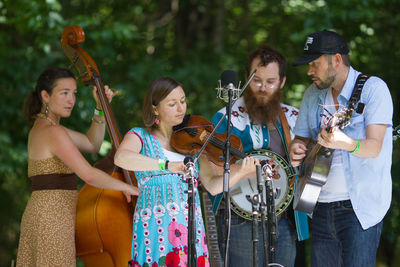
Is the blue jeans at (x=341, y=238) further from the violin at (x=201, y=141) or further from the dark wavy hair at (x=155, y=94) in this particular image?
the dark wavy hair at (x=155, y=94)

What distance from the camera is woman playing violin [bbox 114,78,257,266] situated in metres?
3.20

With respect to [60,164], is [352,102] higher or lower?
higher

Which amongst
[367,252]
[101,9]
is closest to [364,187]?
[367,252]

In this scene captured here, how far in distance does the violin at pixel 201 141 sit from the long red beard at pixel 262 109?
21.5 inches

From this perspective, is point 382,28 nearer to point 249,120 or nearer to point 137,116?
point 137,116

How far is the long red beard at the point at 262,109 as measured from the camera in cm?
383

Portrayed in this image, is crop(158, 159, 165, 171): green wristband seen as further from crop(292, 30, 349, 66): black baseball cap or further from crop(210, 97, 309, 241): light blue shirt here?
crop(292, 30, 349, 66): black baseball cap

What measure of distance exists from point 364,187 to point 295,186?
586mm

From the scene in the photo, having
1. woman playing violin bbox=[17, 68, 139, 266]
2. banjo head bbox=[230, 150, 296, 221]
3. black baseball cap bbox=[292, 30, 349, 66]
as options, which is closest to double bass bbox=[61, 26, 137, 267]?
woman playing violin bbox=[17, 68, 139, 266]

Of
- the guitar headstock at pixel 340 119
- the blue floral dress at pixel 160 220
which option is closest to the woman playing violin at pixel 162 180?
the blue floral dress at pixel 160 220

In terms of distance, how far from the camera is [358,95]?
318cm

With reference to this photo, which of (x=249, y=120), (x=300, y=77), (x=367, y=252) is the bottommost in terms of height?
(x=367, y=252)

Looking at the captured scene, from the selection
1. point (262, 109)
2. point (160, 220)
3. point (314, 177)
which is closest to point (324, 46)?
point (262, 109)

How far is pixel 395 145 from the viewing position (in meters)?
5.59
